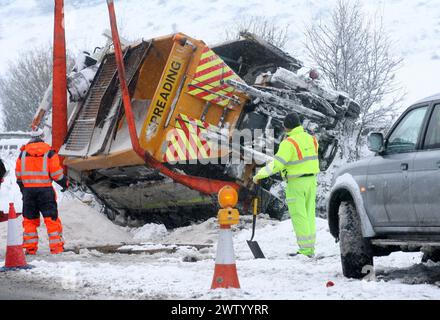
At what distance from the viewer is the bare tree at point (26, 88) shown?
32812 millimetres

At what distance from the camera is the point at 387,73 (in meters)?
19.8

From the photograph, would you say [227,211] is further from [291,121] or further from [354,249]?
[291,121]

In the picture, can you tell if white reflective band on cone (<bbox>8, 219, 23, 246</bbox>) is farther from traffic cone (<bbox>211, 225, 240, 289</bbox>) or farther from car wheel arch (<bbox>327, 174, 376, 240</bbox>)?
car wheel arch (<bbox>327, 174, 376, 240</bbox>)

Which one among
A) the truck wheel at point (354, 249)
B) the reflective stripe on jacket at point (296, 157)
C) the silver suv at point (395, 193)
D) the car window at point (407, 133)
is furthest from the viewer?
the reflective stripe on jacket at point (296, 157)

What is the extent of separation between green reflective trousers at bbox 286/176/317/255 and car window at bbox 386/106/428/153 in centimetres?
195

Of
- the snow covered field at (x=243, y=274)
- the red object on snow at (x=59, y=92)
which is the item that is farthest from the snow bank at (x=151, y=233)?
the red object on snow at (x=59, y=92)

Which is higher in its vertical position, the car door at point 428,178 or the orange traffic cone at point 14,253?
the car door at point 428,178

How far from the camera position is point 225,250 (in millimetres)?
5133

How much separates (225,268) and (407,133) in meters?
1.74

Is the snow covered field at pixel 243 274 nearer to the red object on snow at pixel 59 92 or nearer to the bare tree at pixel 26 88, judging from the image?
the red object on snow at pixel 59 92

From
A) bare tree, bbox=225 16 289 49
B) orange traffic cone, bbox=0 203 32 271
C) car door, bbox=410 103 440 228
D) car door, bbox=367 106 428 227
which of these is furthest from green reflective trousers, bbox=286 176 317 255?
bare tree, bbox=225 16 289 49

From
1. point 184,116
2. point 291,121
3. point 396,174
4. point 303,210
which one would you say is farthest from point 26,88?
point 396,174

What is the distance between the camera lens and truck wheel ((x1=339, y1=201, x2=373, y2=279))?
5816mm

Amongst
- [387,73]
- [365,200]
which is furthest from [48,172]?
[387,73]
